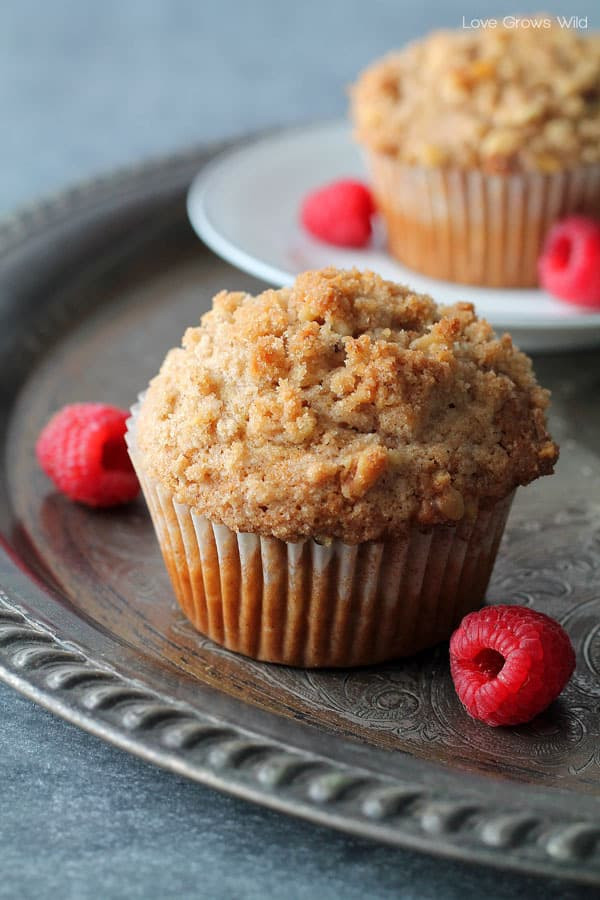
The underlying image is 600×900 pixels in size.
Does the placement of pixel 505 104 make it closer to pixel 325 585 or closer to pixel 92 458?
pixel 92 458

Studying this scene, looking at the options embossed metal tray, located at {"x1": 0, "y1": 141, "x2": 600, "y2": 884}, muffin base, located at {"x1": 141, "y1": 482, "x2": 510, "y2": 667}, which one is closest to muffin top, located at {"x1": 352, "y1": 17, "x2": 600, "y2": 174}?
embossed metal tray, located at {"x1": 0, "y1": 141, "x2": 600, "y2": 884}

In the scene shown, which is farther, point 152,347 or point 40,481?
point 152,347

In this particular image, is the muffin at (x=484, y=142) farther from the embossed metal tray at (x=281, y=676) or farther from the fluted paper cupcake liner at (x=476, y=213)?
the embossed metal tray at (x=281, y=676)

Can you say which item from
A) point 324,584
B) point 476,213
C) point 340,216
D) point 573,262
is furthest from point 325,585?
point 340,216

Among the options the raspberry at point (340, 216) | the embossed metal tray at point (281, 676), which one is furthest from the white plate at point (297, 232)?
the embossed metal tray at point (281, 676)

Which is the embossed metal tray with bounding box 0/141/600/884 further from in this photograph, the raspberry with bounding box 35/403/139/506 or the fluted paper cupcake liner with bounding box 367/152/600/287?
the fluted paper cupcake liner with bounding box 367/152/600/287

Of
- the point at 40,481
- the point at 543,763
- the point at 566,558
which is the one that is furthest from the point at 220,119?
the point at 543,763

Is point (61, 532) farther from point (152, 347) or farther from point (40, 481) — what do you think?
point (152, 347)
